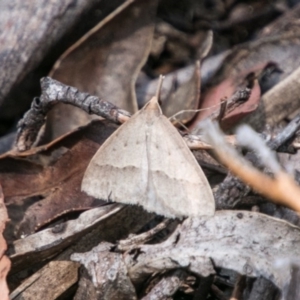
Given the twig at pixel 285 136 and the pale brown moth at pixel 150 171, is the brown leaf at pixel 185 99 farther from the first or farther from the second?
the twig at pixel 285 136

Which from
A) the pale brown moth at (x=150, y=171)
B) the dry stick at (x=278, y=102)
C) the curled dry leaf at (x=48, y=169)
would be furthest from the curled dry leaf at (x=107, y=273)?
the dry stick at (x=278, y=102)

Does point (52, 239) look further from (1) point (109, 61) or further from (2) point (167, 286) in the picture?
(1) point (109, 61)

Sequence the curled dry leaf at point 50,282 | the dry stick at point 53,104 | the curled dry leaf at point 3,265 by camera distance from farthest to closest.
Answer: the dry stick at point 53,104
the curled dry leaf at point 50,282
the curled dry leaf at point 3,265

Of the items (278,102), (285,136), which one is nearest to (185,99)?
(278,102)

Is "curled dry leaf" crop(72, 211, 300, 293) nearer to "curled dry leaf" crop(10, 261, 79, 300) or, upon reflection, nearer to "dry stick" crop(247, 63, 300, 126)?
"curled dry leaf" crop(10, 261, 79, 300)

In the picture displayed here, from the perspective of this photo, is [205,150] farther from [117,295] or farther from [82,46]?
[82,46]

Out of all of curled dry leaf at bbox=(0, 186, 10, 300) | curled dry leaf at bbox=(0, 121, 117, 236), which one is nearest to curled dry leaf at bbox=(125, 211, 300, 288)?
curled dry leaf at bbox=(0, 186, 10, 300)
